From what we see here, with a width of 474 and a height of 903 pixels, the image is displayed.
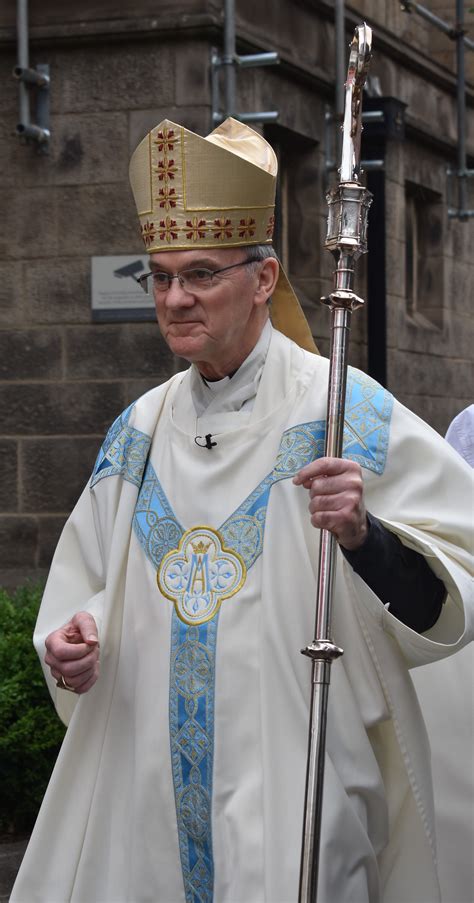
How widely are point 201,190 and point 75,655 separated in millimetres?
1015

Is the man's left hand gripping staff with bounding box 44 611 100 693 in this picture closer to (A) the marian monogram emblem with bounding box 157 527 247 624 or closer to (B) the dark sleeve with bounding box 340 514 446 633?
(A) the marian monogram emblem with bounding box 157 527 247 624

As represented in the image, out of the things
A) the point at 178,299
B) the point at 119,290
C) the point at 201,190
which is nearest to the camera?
the point at 178,299

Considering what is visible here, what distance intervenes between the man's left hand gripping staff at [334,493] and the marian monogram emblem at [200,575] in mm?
390

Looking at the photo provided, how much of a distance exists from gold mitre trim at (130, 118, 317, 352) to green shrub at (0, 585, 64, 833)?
285 centimetres

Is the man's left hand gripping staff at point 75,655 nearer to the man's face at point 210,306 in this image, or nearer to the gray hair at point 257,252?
the man's face at point 210,306

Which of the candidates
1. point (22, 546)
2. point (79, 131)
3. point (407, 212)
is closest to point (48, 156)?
point (79, 131)

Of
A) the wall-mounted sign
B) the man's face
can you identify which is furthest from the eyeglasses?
the wall-mounted sign

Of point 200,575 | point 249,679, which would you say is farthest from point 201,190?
point 249,679

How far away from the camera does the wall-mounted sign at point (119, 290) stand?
9203 millimetres

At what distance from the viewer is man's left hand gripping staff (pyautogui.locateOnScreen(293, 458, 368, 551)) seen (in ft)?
10.0

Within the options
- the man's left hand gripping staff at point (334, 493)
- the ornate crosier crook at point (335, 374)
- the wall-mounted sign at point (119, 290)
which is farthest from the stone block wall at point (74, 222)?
the man's left hand gripping staff at point (334, 493)

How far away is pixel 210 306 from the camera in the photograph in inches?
134

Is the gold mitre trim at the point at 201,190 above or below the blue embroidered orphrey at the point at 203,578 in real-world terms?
above

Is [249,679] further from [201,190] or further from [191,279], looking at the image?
[201,190]
